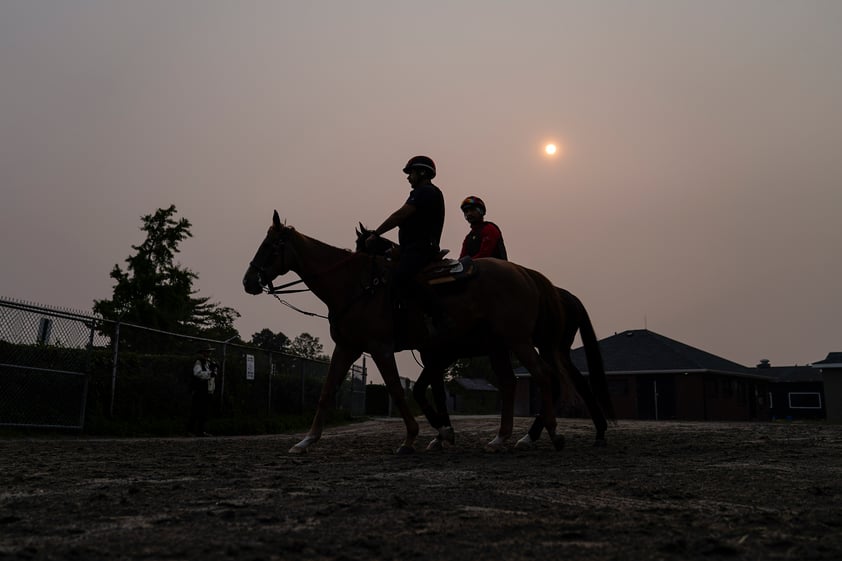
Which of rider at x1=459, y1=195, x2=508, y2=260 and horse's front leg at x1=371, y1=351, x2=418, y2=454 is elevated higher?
rider at x1=459, y1=195, x2=508, y2=260

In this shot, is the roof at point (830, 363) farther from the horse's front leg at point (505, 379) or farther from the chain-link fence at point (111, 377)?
the horse's front leg at point (505, 379)

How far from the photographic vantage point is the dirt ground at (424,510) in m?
→ 2.76

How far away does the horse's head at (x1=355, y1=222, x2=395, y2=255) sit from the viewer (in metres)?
7.95

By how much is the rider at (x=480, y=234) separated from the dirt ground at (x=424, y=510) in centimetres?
331

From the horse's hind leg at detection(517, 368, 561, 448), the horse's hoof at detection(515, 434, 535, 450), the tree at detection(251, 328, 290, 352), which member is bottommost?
the horse's hoof at detection(515, 434, 535, 450)

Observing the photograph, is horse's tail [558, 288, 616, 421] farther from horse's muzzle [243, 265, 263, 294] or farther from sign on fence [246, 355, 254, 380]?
sign on fence [246, 355, 254, 380]

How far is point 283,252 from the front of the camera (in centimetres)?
812

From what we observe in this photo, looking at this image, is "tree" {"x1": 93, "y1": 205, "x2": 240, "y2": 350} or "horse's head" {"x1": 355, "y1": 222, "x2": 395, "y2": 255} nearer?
"horse's head" {"x1": 355, "y1": 222, "x2": 395, "y2": 255}

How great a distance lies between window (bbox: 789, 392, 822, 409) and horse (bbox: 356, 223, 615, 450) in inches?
1794

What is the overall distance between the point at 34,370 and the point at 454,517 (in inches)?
417

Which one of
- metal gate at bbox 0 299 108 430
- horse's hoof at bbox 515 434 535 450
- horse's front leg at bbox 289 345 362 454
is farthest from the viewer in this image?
metal gate at bbox 0 299 108 430

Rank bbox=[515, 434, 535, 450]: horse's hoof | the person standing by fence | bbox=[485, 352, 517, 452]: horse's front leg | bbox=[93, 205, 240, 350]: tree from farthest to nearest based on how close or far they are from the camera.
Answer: bbox=[93, 205, 240, 350]: tree < the person standing by fence < bbox=[515, 434, 535, 450]: horse's hoof < bbox=[485, 352, 517, 452]: horse's front leg

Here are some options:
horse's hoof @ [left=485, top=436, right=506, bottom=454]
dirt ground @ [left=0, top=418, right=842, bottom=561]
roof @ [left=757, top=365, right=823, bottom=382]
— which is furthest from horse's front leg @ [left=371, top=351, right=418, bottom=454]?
roof @ [left=757, top=365, right=823, bottom=382]

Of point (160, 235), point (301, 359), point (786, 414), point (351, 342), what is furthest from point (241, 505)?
Answer: point (786, 414)
